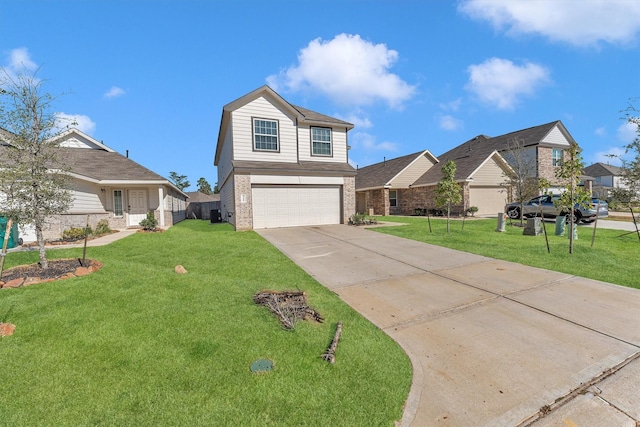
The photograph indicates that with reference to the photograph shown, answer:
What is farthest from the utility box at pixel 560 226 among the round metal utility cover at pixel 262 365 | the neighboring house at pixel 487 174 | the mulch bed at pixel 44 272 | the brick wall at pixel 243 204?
the mulch bed at pixel 44 272

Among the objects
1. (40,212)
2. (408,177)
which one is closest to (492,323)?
(40,212)

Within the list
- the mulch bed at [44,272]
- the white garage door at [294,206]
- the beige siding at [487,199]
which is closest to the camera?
the mulch bed at [44,272]

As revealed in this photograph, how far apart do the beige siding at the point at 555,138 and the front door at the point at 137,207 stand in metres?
32.6

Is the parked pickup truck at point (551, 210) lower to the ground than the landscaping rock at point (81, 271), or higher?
higher

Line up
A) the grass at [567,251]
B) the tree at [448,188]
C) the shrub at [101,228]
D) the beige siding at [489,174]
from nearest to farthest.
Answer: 1. the grass at [567,251]
2. the shrub at [101,228]
3. the tree at [448,188]
4. the beige siding at [489,174]

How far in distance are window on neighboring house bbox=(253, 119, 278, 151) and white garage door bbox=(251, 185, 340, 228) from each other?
224 cm

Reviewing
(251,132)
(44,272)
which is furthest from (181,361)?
(251,132)

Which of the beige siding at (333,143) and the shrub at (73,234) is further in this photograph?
the beige siding at (333,143)

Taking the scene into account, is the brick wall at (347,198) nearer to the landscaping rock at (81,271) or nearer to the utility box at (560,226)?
the utility box at (560,226)

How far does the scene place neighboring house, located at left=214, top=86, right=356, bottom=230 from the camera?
14.8 m

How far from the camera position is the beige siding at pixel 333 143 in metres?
16.4

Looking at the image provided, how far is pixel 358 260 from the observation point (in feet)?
25.9

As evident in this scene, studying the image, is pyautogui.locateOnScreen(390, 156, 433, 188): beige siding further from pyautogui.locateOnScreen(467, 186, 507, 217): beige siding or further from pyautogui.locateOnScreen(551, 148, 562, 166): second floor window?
pyautogui.locateOnScreen(551, 148, 562, 166): second floor window

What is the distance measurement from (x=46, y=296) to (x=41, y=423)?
3.37 metres
